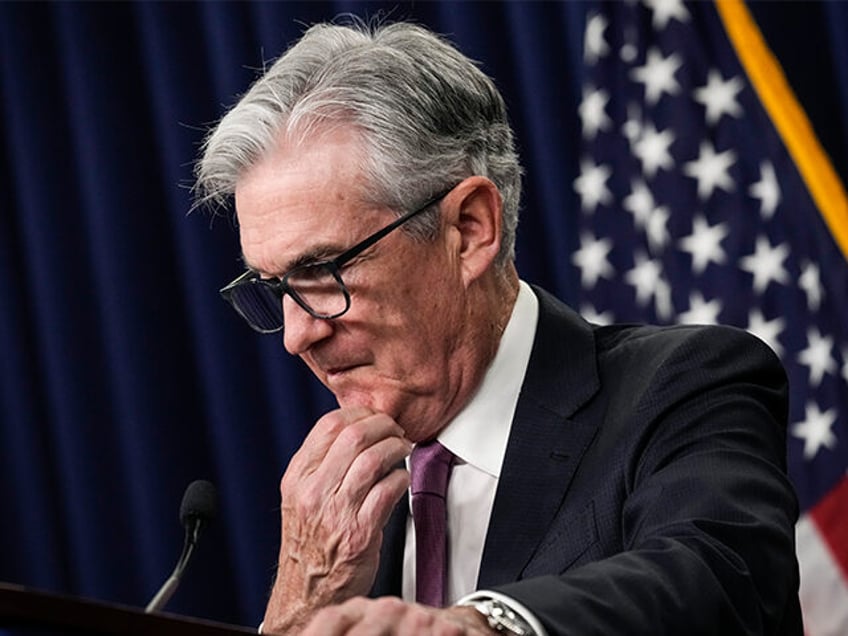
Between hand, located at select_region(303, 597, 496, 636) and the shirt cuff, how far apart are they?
8cm

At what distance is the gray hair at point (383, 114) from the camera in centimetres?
201

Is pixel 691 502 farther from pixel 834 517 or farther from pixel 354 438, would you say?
pixel 834 517

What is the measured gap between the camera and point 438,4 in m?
3.60

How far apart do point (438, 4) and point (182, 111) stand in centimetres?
72

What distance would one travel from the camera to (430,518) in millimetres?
2082

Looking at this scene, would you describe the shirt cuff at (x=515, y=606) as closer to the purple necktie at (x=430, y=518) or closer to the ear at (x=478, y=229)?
the purple necktie at (x=430, y=518)

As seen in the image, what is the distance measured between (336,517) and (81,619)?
35.6 inches

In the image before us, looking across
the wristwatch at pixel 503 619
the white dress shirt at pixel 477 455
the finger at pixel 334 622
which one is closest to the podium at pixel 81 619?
the finger at pixel 334 622

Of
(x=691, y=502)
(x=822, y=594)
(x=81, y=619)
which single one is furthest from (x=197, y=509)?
(x=822, y=594)

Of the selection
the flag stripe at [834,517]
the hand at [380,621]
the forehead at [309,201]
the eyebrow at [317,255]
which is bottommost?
the flag stripe at [834,517]

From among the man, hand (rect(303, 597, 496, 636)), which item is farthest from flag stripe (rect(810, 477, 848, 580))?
hand (rect(303, 597, 496, 636))

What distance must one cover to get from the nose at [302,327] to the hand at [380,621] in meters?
0.80

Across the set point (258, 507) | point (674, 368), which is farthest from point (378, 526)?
point (258, 507)

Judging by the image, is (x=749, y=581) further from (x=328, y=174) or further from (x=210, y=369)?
(x=210, y=369)
